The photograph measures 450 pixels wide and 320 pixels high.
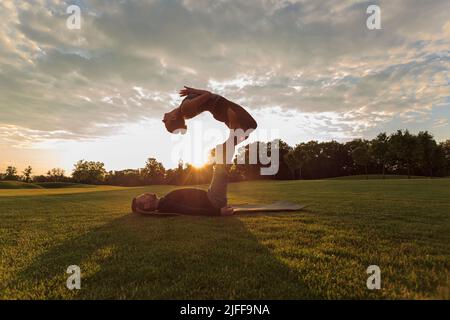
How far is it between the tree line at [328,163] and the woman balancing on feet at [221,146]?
44703mm

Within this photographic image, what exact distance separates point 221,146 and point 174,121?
1.43 m

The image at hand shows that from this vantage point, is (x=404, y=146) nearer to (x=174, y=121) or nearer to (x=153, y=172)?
(x=153, y=172)

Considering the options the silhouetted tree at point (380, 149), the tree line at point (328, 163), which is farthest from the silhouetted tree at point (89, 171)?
the silhouetted tree at point (380, 149)

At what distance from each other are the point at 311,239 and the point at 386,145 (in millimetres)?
74075

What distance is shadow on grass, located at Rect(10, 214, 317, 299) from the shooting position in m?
2.61

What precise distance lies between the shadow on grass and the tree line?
47895mm

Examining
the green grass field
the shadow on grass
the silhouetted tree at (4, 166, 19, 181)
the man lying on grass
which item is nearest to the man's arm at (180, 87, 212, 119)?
the man lying on grass

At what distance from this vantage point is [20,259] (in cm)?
375

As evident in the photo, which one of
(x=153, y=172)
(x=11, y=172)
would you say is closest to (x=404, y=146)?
(x=153, y=172)

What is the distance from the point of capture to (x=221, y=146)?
7598mm

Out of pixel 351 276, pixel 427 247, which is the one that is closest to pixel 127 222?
pixel 351 276

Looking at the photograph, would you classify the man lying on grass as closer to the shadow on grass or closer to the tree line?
the shadow on grass
